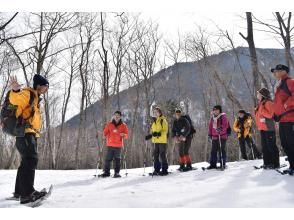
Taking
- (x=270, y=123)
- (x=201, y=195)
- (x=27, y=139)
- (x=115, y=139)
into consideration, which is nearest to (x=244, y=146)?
(x=270, y=123)

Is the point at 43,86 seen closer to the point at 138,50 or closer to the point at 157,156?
the point at 157,156

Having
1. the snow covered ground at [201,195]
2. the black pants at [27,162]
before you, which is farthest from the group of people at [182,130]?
the snow covered ground at [201,195]

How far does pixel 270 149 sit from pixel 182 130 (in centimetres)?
284

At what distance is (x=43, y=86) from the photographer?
5699mm

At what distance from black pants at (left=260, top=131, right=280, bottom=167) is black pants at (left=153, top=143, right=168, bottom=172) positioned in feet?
8.36

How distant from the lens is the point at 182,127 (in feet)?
33.4

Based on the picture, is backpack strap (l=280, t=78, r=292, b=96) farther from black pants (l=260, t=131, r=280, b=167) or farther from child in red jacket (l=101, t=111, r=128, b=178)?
child in red jacket (l=101, t=111, r=128, b=178)

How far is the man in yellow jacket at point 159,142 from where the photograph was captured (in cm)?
941

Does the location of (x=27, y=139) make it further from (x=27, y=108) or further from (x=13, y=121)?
(x=27, y=108)

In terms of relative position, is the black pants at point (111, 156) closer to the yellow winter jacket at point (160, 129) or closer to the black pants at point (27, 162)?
the yellow winter jacket at point (160, 129)

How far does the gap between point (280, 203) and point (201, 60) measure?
24.5 m

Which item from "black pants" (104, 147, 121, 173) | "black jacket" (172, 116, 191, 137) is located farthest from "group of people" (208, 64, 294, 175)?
"black pants" (104, 147, 121, 173)

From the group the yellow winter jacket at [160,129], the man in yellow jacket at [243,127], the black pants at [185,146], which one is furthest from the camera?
the man in yellow jacket at [243,127]

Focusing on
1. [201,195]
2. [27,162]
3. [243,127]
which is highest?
[243,127]
